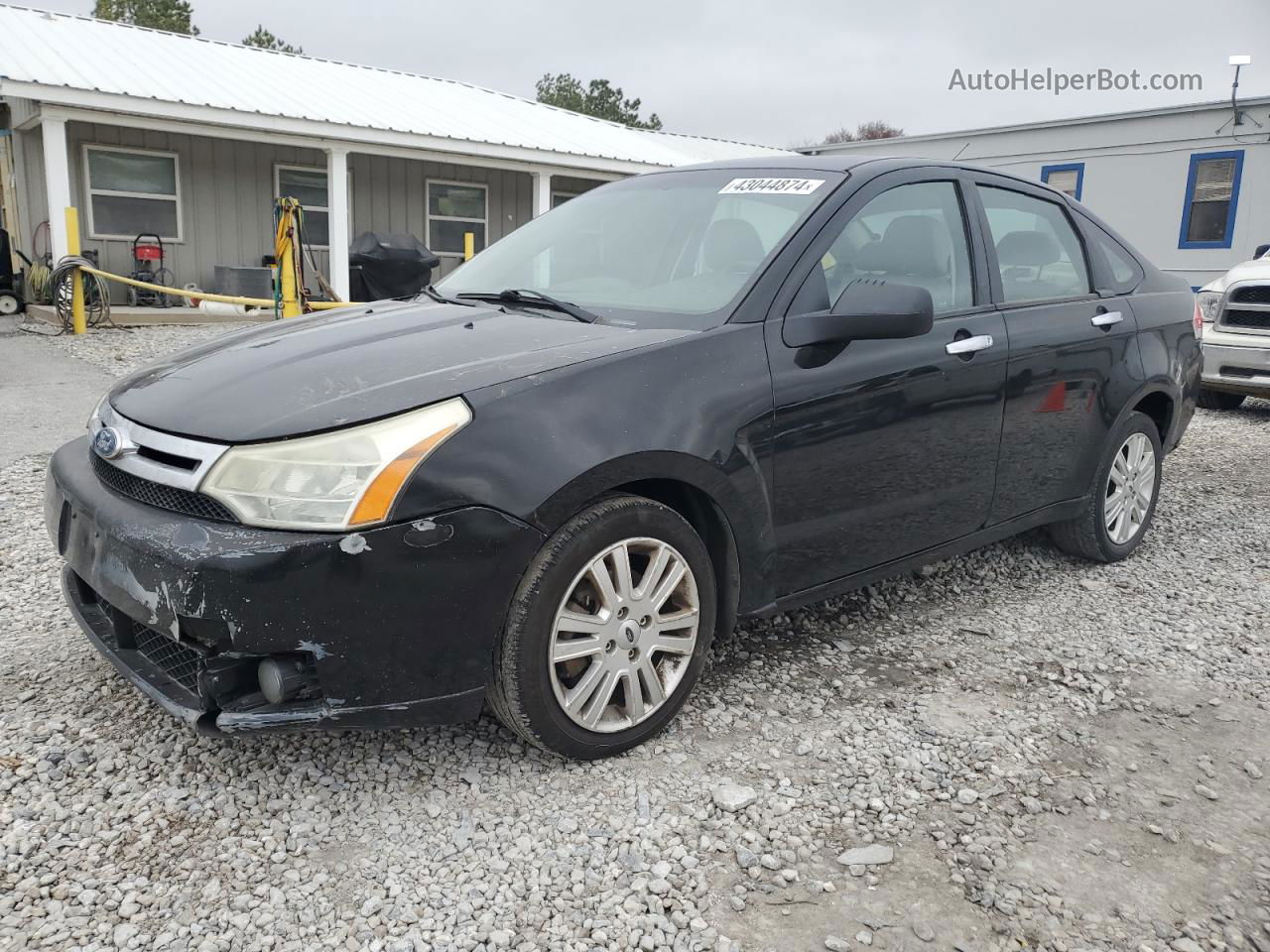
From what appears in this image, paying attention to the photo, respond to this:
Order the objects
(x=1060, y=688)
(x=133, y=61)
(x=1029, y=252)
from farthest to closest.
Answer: (x=133, y=61)
(x=1029, y=252)
(x=1060, y=688)

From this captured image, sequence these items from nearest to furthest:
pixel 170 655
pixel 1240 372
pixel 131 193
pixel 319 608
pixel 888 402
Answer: pixel 319 608, pixel 170 655, pixel 888 402, pixel 1240 372, pixel 131 193

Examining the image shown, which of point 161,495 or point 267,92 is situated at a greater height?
point 267,92

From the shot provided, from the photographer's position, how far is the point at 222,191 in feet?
49.8

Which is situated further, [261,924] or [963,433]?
[963,433]

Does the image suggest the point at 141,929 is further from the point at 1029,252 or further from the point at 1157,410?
the point at 1157,410

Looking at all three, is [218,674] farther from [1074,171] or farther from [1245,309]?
[1074,171]

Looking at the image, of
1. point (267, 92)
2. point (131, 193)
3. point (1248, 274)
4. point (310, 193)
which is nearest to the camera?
point (1248, 274)

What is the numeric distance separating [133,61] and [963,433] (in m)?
14.5

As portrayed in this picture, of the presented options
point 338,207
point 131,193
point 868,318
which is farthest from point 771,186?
point 131,193

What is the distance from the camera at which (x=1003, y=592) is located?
14.1 ft

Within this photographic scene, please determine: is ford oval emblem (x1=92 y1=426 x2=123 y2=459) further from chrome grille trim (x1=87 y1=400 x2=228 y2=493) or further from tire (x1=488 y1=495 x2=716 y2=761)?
tire (x1=488 y1=495 x2=716 y2=761)

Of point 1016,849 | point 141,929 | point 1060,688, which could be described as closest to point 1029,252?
point 1060,688

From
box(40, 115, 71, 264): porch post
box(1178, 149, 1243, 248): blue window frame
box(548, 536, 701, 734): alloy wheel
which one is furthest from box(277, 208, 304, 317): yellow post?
box(1178, 149, 1243, 248): blue window frame

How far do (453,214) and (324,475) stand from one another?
1618 cm
